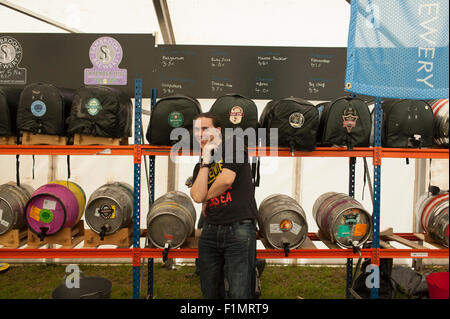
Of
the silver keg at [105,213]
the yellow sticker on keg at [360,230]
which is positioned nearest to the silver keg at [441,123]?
the yellow sticker on keg at [360,230]

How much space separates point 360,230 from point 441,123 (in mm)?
1484

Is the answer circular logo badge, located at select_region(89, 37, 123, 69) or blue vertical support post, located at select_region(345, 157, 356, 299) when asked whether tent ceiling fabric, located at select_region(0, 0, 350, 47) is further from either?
blue vertical support post, located at select_region(345, 157, 356, 299)

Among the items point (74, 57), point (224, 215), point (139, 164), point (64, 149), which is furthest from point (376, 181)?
point (74, 57)

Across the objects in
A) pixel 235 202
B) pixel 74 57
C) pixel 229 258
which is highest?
pixel 74 57

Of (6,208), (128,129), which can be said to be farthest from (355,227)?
(6,208)

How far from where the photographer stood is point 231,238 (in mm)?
2451

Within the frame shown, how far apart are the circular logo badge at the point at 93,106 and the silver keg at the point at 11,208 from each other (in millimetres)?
1317

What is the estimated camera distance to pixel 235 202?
2.50m

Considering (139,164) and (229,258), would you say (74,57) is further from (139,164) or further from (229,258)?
(229,258)

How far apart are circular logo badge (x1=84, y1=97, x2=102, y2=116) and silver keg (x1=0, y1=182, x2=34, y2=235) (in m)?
1.32

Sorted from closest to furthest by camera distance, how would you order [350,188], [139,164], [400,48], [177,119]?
[400,48] → [177,119] → [139,164] → [350,188]

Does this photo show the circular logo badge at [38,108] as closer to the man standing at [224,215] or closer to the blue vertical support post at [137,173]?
the blue vertical support post at [137,173]

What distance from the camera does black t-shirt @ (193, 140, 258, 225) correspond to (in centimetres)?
248

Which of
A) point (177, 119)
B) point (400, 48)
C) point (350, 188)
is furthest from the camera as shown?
point (350, 188)
